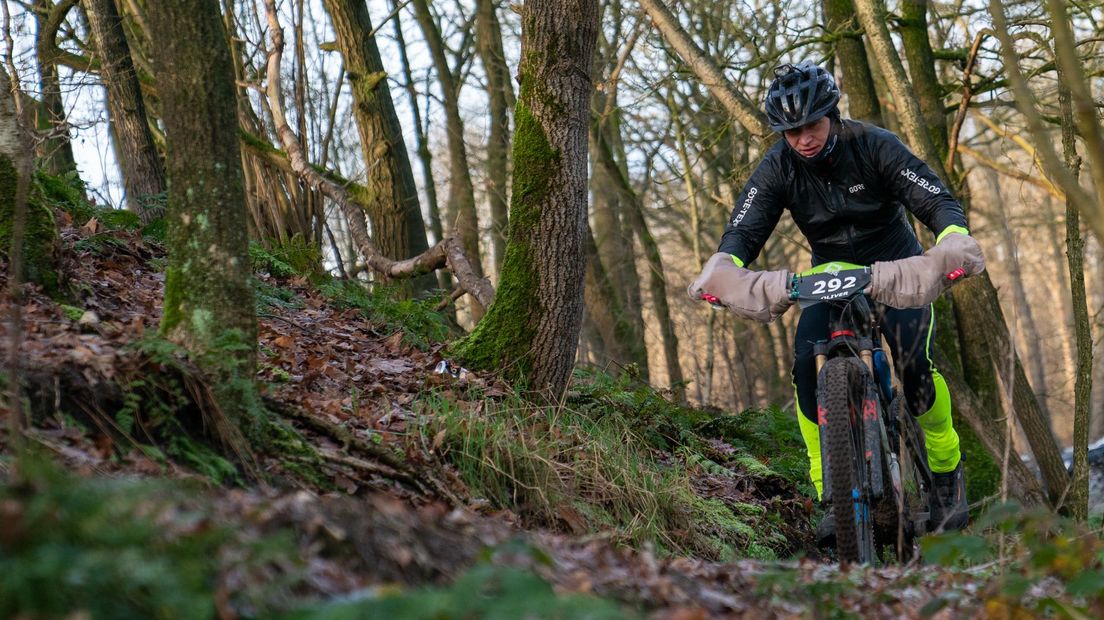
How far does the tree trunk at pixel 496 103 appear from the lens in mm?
17472

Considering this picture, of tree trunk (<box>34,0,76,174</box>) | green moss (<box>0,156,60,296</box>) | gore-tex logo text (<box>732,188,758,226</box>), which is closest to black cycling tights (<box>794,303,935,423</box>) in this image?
gore-tex logo text (<box>732,188,758,226</box>)

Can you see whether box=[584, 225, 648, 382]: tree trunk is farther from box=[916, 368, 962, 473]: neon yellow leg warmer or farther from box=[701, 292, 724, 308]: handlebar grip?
box=[701, 292, 724, 308]: handlebar grip

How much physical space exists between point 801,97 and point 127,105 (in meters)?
7.58

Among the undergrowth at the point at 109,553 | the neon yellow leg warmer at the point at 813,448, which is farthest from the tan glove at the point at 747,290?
the undergrowth at the point at 109,553

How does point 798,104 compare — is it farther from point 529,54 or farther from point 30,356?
point 30,356

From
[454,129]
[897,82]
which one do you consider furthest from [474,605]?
[454,129]

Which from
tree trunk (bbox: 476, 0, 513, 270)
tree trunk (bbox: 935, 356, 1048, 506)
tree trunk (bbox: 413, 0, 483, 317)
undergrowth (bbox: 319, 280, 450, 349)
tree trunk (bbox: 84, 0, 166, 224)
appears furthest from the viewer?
tree trunk (bbox: 476, 0, 513, 270)

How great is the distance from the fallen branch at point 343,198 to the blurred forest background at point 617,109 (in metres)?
0.07

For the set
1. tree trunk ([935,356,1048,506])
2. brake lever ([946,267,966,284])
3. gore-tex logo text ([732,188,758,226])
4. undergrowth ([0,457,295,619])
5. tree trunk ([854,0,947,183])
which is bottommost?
tree trunk ([935,356,1048,506])

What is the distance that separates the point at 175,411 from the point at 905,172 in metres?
3.73

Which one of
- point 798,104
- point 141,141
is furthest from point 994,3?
point 141,141

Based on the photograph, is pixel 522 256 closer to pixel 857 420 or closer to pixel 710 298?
pixel 710 298

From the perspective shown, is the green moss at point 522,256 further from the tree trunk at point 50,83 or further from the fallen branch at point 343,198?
the tree trunk at point 50,83

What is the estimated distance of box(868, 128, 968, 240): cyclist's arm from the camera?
5.13 meters
